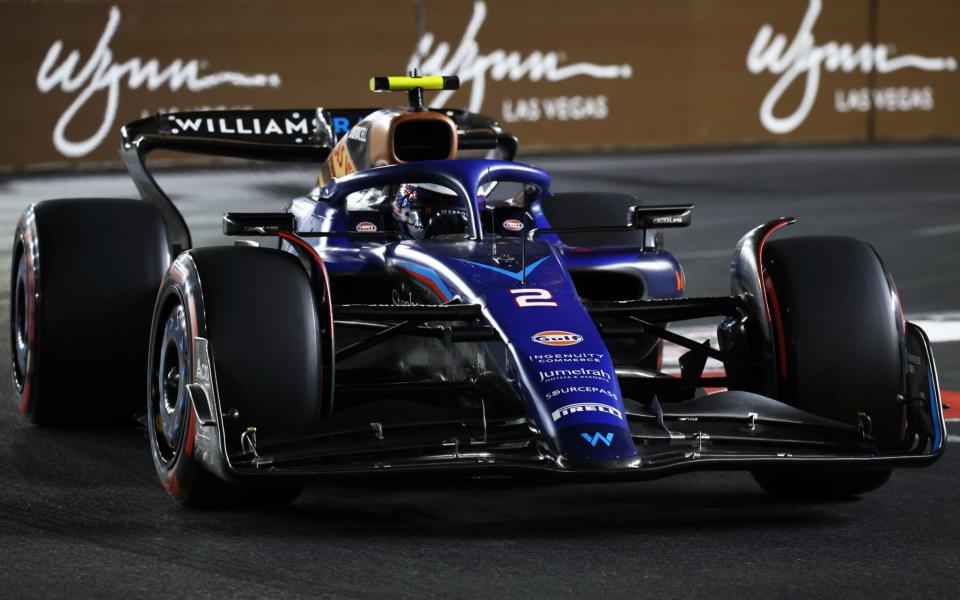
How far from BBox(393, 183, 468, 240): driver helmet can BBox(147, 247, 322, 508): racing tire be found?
138cm

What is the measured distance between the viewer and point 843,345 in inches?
224

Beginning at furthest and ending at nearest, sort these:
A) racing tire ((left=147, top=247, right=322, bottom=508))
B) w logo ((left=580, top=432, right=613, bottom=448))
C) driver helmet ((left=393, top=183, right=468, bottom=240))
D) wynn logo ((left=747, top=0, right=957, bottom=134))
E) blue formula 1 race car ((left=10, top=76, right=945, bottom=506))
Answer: wynn logo ((left=747, top=0, right=957, bottom=134)), driver helmet ((left=393, top=183, right=468, bottom=240)), racing tire ((left=147, top=247, right=322, bottom=508)), blue formula 1 race car ((left=10, top=76, right=945, bottom=506)), w logo ((left=580, top=432, right=613, bottom=448))

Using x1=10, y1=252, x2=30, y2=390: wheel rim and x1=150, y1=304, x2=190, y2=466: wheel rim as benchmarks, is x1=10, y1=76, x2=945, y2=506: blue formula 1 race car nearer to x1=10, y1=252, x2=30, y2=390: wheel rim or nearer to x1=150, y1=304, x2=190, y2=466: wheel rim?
x1=150, y1=304, x2=190, y2=466: wheel rim

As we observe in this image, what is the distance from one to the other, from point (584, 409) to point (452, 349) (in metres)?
1.13

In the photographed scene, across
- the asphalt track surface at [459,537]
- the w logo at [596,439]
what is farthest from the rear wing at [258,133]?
the w logo at [596,439]

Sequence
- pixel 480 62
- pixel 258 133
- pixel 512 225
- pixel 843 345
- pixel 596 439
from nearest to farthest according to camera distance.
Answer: pixel 596 439 < pixel 843 345 < pixel 512 225 < pixel 258 133 < pixel 480 62

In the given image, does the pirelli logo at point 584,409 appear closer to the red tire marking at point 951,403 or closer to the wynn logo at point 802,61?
the red tire marking at point 951,403

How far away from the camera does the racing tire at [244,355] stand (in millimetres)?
5355

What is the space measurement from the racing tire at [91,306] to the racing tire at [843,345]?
2.69m

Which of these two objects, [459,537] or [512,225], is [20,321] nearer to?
[512,225]

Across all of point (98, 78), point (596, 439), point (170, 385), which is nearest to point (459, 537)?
point (596, 439)

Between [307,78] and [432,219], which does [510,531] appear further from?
[307,78]

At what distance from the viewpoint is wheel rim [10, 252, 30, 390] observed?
24.6ft

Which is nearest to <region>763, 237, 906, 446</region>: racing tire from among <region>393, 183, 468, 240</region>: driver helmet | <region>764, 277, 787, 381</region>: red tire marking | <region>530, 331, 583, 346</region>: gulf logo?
<region>764, 277, 787, 381</region>: red tire marking
